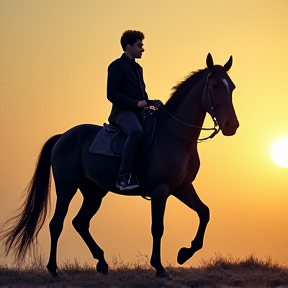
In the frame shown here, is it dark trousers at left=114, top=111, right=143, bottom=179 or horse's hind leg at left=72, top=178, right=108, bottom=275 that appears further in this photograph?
horse's hind leg at left=72, top=178, right=108, bottom=275

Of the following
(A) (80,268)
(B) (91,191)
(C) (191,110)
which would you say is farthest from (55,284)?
(C) (191,110)

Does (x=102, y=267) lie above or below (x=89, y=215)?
below

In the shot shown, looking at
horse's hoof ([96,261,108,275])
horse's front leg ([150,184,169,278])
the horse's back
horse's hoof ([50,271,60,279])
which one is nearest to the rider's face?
the horse's back

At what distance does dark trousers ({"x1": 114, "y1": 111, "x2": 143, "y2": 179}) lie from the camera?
12.5 m

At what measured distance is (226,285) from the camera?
11.8 metres

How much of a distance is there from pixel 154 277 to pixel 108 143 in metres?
2.23

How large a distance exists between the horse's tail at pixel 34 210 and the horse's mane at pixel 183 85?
8.34 feet

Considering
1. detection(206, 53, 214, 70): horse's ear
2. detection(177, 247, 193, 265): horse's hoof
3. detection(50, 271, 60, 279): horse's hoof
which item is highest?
detection(206, 53, 214, 70): horse's ear

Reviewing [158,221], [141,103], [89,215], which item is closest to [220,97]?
[141,103]

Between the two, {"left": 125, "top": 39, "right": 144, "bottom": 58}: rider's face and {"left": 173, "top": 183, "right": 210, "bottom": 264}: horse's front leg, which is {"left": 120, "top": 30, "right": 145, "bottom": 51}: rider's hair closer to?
{"left": 125, "top": 39, "right": 144, "bottom": 58}: rider's face

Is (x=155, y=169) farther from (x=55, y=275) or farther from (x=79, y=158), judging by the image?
(x=55, y=275)

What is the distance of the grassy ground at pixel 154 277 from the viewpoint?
11.8m

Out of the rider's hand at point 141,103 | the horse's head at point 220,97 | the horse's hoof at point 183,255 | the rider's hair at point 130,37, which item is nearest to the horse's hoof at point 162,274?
the horse's hoof at point 183,255

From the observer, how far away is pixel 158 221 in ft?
40.2
